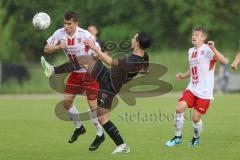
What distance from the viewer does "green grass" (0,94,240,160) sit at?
41.2 feet

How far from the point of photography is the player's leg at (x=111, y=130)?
12469mm

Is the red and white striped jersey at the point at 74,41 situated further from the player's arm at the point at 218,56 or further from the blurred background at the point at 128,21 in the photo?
the blurred background at the point at 128,21

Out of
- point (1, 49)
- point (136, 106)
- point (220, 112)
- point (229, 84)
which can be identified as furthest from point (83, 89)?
point (1, 49)

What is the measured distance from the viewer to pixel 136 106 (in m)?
25.6

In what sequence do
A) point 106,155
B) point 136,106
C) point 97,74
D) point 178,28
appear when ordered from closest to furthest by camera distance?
point 106,155 < point 97,74 < point 136,106 < point 178,28

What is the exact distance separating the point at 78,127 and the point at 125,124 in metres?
4.43

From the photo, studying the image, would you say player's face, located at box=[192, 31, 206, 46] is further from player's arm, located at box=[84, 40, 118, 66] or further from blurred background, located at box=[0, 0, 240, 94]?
blurred background, located at box=[0, 0, 240, 94]

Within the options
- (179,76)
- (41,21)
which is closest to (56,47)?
(41,21)

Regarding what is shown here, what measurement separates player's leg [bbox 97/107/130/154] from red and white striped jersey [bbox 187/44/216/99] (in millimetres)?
2084

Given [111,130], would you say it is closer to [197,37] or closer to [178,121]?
[178,121]

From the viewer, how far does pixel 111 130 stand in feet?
40.9

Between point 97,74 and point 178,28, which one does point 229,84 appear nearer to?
point 178,28

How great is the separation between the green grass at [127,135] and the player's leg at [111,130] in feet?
0.57

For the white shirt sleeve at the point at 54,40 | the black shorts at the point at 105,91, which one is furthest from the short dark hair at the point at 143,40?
the white shirt sleeve at the point at 54,40
